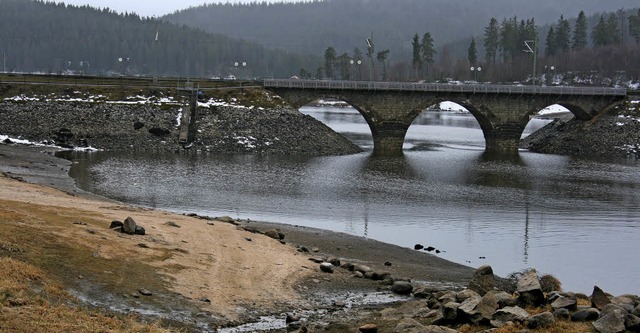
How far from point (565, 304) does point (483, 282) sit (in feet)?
16.5

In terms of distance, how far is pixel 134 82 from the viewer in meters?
97.4

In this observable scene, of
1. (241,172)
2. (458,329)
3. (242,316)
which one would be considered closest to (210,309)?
(242,316)

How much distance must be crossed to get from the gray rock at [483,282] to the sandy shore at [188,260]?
2.74 metres

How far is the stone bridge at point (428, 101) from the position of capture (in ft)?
315

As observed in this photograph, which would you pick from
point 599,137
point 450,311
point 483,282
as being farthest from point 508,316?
point 599,137

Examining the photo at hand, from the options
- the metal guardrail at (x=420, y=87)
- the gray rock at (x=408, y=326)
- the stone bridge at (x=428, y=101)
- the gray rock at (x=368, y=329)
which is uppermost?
the metal guardrail at (x=420, y=87)

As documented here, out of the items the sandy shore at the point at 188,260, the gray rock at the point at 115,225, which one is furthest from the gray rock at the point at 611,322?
the gray rock at the point at 115,225

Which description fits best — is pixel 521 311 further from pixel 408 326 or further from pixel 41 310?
pixel 41 310

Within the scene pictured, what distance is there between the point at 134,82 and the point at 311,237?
65335 millimetres

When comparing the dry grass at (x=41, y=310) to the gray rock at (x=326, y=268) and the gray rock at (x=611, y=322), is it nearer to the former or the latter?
the gray rock at (x=326, y=268)

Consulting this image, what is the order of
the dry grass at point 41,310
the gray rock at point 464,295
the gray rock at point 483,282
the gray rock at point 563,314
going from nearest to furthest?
the dry grass at point 41,310 → the gray rock at point 563,314 → the gray rock at point 464,295 → the gray rock at point 483,282

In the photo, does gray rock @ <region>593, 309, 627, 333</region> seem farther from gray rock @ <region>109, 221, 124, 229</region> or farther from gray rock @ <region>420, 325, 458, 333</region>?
gray rock @ <region>109, 221, 124, 229</region>

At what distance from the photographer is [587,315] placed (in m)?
20.8

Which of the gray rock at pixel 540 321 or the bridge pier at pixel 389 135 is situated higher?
the bridge pier at pixel 389 135
